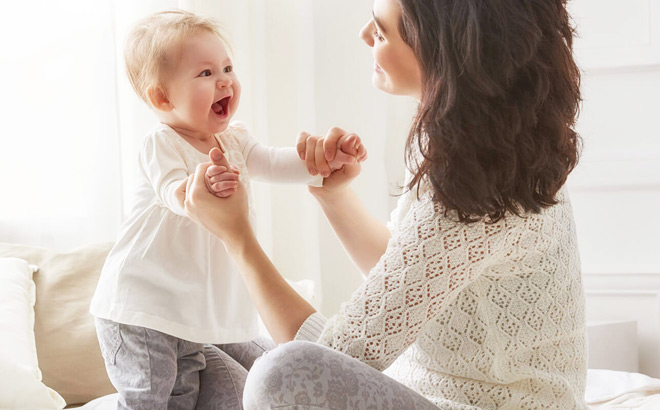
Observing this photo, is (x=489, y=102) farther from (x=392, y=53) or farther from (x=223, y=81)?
(x=223, y=81)

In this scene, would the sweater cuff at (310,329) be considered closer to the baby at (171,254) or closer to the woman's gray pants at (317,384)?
the woman's gray pants at (317,384)

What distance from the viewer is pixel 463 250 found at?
1.16m

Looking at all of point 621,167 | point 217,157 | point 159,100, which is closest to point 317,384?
point 217,157

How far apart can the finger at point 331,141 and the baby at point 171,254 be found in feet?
0.05

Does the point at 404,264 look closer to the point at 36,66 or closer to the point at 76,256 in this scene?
the point at 76,256

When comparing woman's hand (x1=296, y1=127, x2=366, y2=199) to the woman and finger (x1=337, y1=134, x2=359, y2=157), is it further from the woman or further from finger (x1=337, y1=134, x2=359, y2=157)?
the woman

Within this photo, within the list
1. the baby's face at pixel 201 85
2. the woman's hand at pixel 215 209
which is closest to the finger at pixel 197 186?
the woman's hand at pixel 215 209

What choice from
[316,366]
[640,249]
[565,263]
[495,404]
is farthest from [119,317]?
[640,249]

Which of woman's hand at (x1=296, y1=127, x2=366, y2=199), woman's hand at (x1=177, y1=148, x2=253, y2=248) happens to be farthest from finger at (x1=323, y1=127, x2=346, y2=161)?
woman's hand at (x1=177, y1=148, x2=253, y2=248)

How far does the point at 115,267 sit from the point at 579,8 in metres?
1.98

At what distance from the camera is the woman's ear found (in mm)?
1399

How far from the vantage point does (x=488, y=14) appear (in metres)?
1.15

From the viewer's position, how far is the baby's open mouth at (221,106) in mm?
1412

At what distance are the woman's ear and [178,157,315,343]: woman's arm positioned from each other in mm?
215
